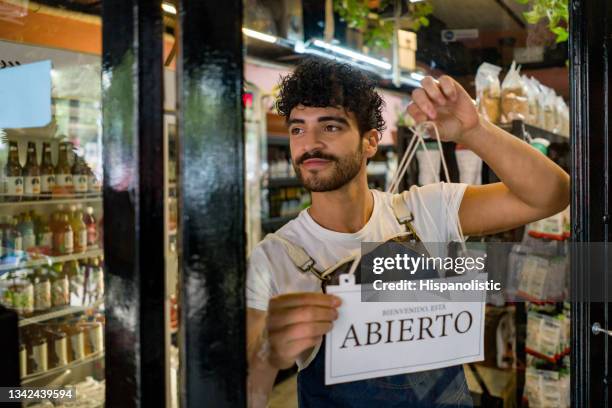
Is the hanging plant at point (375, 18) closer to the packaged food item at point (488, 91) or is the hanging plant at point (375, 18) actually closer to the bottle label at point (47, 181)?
the packaged food item at point (488, 91)

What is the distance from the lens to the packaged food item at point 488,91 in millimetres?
1233

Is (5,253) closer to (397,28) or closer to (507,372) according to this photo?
(397,28)

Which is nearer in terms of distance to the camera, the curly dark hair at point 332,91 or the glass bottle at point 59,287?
the curly dark hair at point 332,91

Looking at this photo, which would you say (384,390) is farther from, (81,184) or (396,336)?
(81,184)

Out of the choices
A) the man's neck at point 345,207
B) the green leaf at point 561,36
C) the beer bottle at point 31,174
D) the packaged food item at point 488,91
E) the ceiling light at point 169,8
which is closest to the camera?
the ceiling light at point 169,8

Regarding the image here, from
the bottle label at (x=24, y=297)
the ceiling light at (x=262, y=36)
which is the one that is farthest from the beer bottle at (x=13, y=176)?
the ceiling light at (x=262, y=36)

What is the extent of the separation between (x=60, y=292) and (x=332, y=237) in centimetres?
131

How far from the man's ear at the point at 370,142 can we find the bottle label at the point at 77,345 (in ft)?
2.82

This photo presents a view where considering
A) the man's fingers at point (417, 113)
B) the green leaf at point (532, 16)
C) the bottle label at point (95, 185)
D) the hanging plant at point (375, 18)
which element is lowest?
the bottle label at point (95, 185)

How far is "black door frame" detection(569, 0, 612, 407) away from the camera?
133cm

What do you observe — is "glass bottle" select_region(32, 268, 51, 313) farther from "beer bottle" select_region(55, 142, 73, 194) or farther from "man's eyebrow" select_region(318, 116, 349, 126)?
"man's eyebrow" select_region(318, 116, 349, 126)

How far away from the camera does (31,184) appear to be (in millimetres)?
1854

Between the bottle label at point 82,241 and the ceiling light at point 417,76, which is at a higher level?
the ceiling light at point 417,76

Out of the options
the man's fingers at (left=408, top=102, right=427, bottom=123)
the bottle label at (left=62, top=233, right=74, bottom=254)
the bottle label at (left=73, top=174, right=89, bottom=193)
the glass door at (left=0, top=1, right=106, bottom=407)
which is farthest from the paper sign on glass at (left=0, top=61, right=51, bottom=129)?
the bottle label at (left=62, top=233, right=74, bottom=254)
